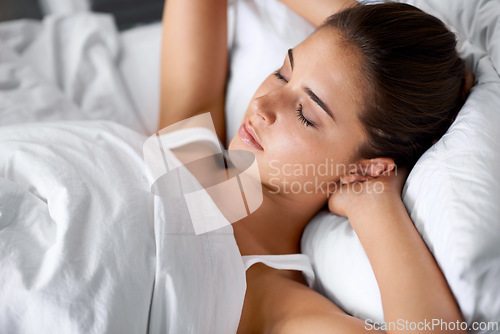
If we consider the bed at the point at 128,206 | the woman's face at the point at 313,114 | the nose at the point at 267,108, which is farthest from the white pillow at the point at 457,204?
the nose at the point at 267,108

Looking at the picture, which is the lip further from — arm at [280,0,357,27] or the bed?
arm at [280,0,357,27]

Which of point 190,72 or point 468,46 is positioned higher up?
point 468,46

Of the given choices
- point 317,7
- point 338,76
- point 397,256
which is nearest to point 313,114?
point 338,76

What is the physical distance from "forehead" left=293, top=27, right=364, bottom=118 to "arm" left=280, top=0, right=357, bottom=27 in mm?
257

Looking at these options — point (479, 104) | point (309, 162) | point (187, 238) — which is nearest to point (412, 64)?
point (479, 104)

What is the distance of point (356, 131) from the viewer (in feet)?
2.77

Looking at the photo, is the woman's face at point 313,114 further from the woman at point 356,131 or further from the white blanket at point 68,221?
the white blanket at point 68,221

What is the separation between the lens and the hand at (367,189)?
33.6 inches

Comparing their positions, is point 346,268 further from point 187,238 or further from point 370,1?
point 370,1

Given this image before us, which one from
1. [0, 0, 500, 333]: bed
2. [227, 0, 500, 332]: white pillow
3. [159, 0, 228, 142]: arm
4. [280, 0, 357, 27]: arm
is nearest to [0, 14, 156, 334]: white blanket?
[0, 0, 500, 333]: bed

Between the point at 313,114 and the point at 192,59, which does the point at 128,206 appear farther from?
the point at 192,59

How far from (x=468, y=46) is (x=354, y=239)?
47 centimetres

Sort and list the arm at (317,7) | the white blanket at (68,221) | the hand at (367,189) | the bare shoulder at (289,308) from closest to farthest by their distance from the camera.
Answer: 1. the white blanket at (68,221)
2. the bare shoulder at (289,308)
3. the hand at (367,189)
4. the arm at (317,7)

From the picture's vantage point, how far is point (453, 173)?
2.47 feet
